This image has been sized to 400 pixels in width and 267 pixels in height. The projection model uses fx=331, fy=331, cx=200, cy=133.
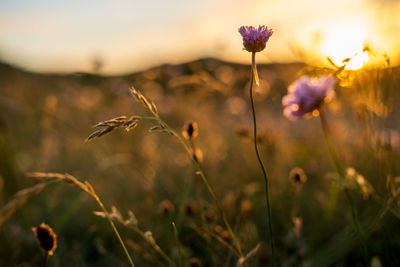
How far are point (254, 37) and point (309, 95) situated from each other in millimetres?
341

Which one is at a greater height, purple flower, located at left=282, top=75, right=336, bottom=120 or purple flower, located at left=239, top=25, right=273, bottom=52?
purple flower, located at left=239, top=25, right=273, bottom=52

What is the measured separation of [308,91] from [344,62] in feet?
0.86

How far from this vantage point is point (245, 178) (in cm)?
247

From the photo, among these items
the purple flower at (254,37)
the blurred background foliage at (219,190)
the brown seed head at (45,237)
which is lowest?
the blurred background foliage at (219,190)

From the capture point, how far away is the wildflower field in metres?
0.96

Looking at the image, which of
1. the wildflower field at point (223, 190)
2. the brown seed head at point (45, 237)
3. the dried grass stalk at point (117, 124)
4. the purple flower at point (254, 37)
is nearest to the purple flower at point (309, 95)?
the wildflower field at point (223, 190)

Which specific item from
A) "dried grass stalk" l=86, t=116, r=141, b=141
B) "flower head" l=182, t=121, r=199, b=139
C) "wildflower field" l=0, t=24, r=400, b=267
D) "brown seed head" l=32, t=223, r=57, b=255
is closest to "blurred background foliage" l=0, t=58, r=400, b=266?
"wildflower field" l=0, t=24, r=400, b=267

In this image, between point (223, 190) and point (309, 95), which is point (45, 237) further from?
point (223, 190)

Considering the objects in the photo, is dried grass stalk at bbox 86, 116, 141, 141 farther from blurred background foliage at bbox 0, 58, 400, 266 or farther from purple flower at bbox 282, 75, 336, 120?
purple flower at bbox 282, 75, 336, 120

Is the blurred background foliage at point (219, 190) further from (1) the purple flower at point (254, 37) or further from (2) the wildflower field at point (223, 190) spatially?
(1) the purple flower at point (254, 37)

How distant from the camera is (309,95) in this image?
1.10m

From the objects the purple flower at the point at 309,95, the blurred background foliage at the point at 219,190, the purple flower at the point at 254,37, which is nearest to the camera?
the purple flower at the point at 254,37

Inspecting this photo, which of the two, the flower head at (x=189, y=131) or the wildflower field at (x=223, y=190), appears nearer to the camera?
the wildflower field at (x=223, y=190)

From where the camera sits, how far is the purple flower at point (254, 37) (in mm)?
878
